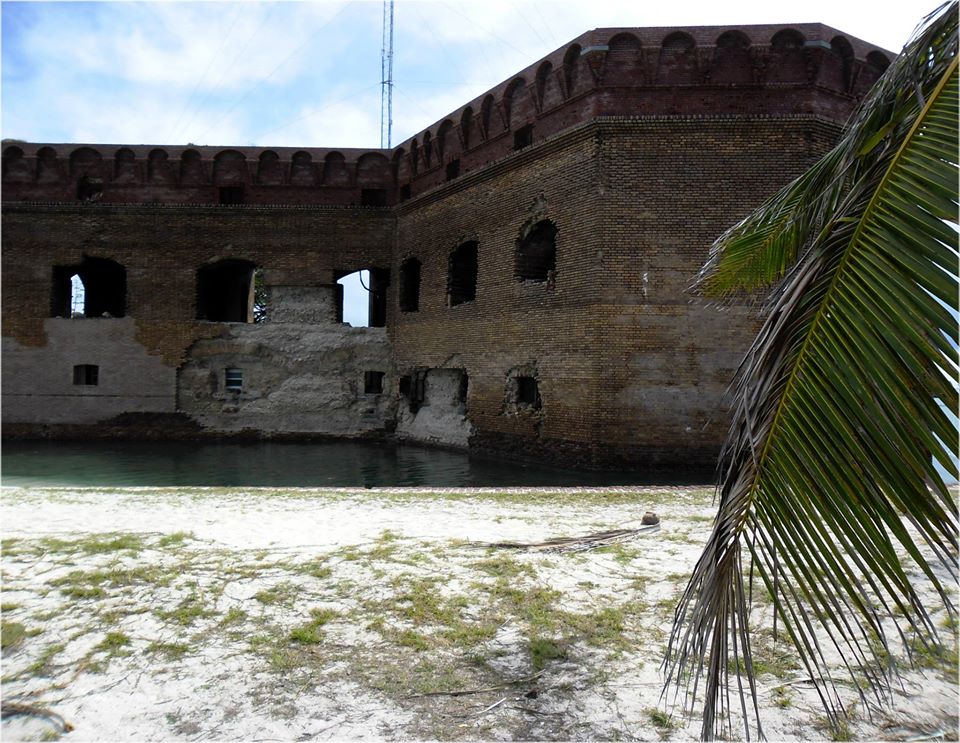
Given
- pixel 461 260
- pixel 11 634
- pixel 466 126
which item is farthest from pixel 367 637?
pixel 466 126

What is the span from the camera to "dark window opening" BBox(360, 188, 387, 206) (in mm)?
16203

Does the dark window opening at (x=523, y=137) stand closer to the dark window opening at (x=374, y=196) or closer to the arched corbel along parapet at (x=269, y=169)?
the dark window opening at (x=374, y=196)

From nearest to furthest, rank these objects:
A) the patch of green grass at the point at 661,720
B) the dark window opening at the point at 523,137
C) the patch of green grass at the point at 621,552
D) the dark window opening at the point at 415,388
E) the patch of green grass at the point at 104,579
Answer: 1. the patch of green grass at the point at 661,720
2. the patch of green grass at the point at 104,579
3. the patch of green grass at the point at 621,552
4. the dark window opening at the point at 523,137
5. the dark window opening at the point at 415,388

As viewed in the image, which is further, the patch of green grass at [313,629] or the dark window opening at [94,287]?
the dark window opening at [94,287]

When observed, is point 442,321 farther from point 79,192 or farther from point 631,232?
point 79,192

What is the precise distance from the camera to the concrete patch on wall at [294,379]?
52.6 ft

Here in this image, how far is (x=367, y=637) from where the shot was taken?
3.25m

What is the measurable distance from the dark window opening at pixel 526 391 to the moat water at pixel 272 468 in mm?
1198

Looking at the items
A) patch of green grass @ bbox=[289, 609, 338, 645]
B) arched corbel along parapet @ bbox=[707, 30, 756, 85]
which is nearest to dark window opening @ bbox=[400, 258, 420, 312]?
arched corbel along parapet @ bbox=[707, 30, 756, 85]

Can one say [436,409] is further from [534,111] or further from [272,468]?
[534,111]

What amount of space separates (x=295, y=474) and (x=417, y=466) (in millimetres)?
2231

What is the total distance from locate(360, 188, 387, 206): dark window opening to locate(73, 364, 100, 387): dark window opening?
7524 mm

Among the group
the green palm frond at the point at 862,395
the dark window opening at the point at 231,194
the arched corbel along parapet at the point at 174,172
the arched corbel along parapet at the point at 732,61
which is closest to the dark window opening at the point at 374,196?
the arched corbel along parapet at the point at 174,172

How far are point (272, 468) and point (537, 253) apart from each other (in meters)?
6.33
